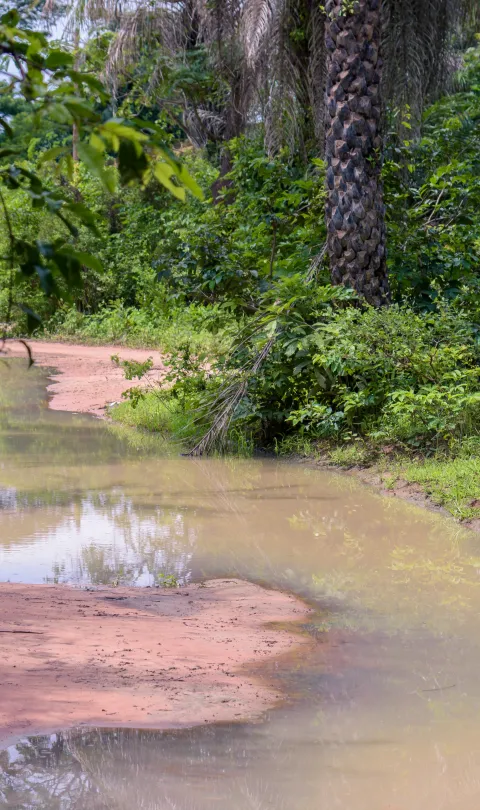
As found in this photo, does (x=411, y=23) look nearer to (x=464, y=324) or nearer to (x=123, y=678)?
(x=464, y=324)

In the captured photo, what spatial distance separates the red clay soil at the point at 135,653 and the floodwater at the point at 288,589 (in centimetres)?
14

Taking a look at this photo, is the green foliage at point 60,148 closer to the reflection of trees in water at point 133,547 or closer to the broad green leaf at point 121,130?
the broad green leaf at point 121,130

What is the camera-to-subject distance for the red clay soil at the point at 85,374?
50.4 feet

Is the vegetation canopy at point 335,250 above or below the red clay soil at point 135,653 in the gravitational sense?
above

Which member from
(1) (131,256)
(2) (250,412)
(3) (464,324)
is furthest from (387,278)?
(1) (131,256)

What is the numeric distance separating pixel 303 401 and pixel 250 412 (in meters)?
0.64

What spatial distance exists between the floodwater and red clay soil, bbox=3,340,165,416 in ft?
11.2

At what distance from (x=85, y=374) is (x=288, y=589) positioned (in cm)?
1343

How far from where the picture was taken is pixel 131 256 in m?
27.2

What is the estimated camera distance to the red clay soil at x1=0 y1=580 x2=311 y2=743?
3760 millimetres

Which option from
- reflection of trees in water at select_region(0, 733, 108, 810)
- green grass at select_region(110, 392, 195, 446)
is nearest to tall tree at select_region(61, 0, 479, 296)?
green grass at select_region(110, 392, 195, 446)

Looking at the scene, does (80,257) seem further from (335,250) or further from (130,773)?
(335,250)

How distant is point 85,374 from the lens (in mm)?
18906

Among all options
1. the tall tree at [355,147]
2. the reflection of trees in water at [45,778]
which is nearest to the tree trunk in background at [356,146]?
the tall tree at [355,147]
